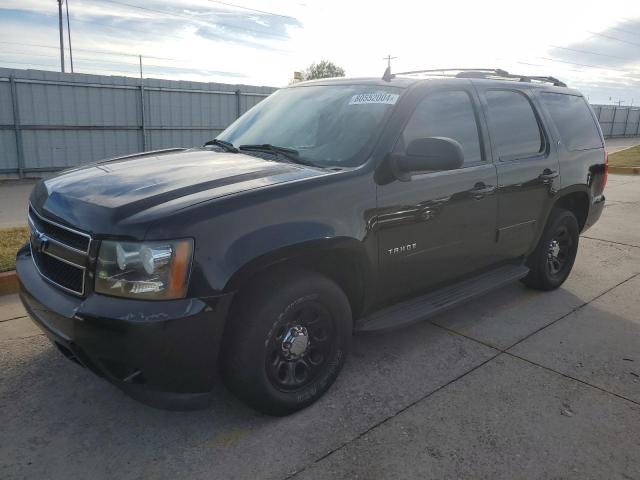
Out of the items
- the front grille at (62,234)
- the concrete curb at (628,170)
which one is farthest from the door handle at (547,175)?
the concrete curb at (628,170)

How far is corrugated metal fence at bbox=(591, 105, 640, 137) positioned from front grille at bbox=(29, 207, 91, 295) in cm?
4106

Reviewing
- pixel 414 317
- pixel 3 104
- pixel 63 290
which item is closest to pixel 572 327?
pixel 414 317

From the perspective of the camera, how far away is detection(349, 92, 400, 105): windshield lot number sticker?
11.5ft

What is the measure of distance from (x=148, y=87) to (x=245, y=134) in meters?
10.4

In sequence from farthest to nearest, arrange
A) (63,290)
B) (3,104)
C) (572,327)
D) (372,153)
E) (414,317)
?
(3,104) → (572,327) → (414,317) → (372,153) → (63,290)

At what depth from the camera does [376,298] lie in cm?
335

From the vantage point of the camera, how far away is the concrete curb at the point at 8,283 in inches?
180

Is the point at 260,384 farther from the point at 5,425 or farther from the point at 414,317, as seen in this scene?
the point at 5,425

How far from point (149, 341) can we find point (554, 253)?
4098 mm

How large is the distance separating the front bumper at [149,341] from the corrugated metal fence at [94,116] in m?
10.6

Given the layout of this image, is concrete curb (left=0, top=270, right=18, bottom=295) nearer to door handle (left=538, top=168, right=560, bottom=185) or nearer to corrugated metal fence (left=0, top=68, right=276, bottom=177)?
door handle (left=538, top=168, right=560, bottom=185)

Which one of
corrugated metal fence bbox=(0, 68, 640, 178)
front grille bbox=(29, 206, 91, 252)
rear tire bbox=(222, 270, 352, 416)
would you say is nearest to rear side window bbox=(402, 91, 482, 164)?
rear tire bbox=(222, 270, 352, 416)

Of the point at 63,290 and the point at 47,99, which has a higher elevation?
the point at 47,99

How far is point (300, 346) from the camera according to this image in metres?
2.96
